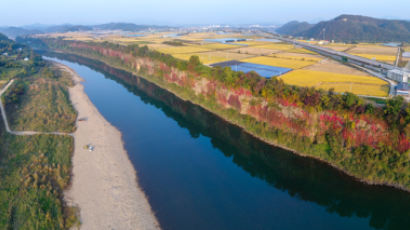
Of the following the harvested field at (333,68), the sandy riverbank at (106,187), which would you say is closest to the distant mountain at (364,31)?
the harvested field at (333,68)

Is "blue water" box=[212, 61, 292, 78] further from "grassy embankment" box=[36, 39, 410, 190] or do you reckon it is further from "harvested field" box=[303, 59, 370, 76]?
"grassy embankment" box=[36, 39, 410, 190]

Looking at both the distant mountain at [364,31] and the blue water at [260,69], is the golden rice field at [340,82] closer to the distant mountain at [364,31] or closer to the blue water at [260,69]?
the blue water at [260,69]

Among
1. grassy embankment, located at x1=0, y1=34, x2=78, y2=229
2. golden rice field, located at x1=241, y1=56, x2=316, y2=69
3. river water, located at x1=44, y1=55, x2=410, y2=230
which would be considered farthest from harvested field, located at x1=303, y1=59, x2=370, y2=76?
grassy embankment, located at x1=0, y1=34, x2=78, y2=229

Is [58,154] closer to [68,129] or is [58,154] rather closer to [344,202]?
[68,129]

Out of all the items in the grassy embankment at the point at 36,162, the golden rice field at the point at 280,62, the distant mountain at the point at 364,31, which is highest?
the distant mountain at the point at 364,31

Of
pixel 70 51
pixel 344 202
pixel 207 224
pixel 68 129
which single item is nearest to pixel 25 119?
pixel 68 129
